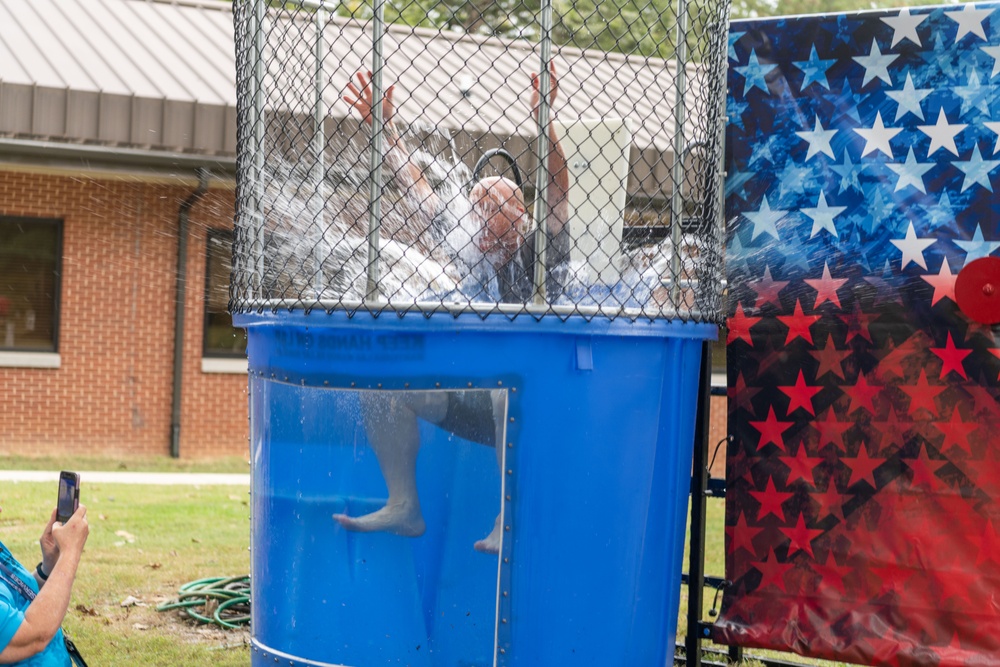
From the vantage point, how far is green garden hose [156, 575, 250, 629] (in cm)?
579

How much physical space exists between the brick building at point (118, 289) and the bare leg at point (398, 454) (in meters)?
9.08

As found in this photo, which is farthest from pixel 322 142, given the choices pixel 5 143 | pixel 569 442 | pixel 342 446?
pixel 5 143

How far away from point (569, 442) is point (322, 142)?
138 centimetres

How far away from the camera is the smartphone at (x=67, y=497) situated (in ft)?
11.6

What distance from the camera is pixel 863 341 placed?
4.12m

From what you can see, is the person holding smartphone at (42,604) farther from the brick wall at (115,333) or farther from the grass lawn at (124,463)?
the brick wall at (115,333)

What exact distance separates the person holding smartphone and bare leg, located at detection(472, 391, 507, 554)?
3.88 ft

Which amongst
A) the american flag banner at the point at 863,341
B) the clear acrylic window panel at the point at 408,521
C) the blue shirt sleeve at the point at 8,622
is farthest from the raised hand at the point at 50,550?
the american flag banner at the point at 863,341

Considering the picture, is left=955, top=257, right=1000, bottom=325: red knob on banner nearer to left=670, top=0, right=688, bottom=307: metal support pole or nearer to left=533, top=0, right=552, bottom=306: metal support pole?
left=670, top=0, right=688, bottom=307: metal support pole

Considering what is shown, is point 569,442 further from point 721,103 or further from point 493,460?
point 721,103

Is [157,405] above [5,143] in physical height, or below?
below

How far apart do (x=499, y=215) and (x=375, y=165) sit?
0.56 m

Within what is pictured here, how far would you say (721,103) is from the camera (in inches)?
162

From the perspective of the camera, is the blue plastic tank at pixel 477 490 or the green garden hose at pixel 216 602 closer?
the blue plastic tank at pixel 477 490
